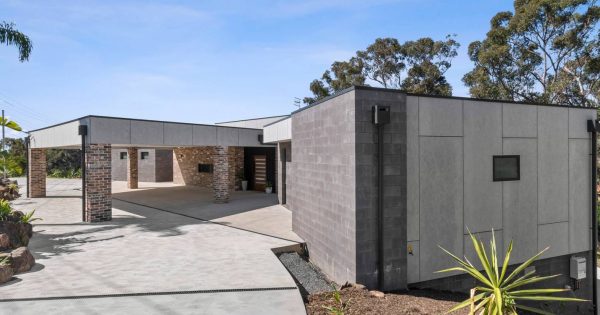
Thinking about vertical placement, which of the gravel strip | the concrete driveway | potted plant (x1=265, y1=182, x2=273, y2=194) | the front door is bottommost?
the gravel strip

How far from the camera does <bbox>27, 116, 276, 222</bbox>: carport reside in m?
13.0

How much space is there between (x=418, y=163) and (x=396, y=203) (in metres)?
1.08

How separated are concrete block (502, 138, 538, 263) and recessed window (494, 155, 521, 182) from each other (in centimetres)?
13

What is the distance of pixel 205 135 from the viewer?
16.7 m

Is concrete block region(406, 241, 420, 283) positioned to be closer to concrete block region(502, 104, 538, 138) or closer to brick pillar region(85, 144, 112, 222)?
concrete block region(502, 104, 538, 138)

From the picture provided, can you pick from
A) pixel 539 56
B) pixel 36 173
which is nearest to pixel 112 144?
pixel 36 173

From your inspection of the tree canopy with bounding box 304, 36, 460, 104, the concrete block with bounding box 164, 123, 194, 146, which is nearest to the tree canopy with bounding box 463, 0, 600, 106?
the tree canopy with bounding box 304, 36, 460, 104

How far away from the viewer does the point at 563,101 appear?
25766mm

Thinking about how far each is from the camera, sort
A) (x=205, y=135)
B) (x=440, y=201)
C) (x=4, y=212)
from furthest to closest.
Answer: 1. (x=205, y=135)
2. (x=4, y=212)
3. (x=440, y=201)

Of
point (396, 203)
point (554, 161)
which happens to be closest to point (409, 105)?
point (396, 203)

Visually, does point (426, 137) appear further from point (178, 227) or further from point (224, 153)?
point (224, 153)

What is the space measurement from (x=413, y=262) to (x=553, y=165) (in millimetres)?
5246

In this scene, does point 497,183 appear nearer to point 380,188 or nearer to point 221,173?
point 380,188

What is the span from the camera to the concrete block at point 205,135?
16.2 metres
